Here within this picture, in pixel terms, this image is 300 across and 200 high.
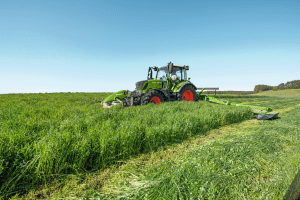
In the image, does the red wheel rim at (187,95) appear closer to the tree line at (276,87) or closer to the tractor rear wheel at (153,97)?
the tractor rear wheel at (153,97)

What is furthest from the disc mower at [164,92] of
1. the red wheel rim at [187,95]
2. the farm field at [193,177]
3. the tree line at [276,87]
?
the tree line at [276,87]

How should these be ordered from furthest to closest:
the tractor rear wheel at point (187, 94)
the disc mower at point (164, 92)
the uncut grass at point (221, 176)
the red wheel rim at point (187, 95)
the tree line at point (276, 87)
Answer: the tree line at point (276, 87) < the red wheel rim at point (187, 95) < the tractor rear wheel at point (187, 94) < the disc mower at point (164, 92) < the uncut grass at point (221, 176)

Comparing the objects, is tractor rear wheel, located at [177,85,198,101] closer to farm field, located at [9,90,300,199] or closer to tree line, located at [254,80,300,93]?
farm field, located at [9,90,300,199]

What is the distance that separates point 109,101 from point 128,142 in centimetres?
490

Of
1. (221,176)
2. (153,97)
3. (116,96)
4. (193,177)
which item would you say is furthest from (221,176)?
(116,96)

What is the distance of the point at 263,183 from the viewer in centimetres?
189

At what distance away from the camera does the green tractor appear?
6910 millimetres

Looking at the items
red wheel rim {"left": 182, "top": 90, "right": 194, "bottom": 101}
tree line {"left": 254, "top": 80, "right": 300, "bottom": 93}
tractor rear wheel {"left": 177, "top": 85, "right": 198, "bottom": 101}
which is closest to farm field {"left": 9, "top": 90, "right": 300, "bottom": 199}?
tractor rear wheel {"left": 177, "top": 85, "right": 198, "bottom": 101}

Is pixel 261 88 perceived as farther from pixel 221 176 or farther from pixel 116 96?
pixel 221 176

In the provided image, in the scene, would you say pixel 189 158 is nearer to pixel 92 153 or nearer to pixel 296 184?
pixel 296 184

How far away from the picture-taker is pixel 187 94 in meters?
8.61

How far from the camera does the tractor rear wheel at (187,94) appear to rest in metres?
8.23

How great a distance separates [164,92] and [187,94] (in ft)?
5.89

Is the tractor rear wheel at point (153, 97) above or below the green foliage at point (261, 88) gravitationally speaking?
below
